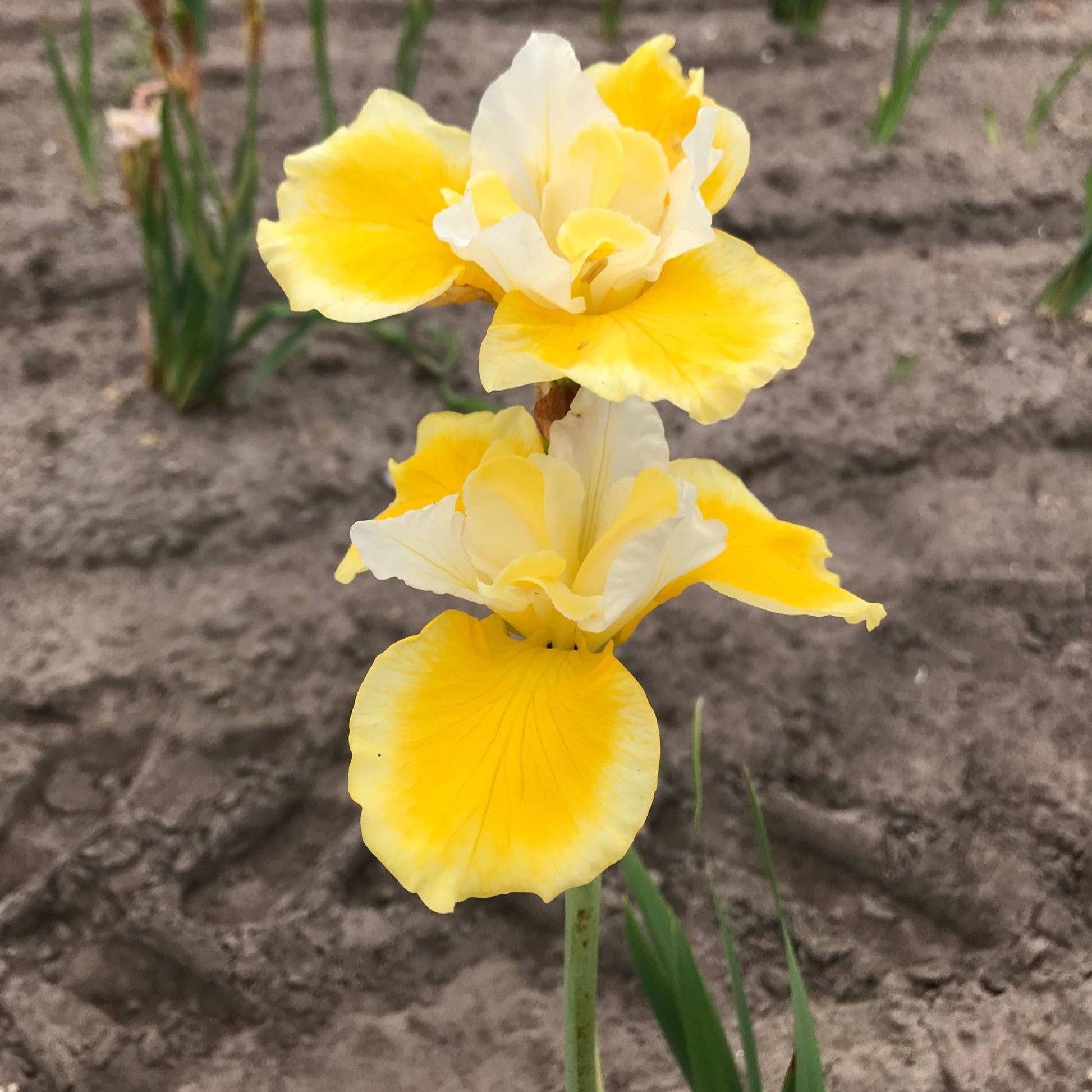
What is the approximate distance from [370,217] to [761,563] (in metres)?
0.35

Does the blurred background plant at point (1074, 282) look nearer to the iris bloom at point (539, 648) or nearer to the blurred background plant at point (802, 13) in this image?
the blurred background plant at point (802, 13)

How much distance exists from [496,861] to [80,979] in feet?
2.54

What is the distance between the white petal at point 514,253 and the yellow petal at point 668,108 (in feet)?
0.43

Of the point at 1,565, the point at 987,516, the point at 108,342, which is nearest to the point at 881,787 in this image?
the point at 987,516

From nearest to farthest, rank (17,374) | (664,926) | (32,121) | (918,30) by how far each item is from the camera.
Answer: (664,926) → (17,374) → (32,121) → (918,30)

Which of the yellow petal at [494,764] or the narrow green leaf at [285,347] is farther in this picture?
the narrow green leaf at [285,347]

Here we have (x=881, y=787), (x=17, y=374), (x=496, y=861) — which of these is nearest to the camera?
(x=496, y=861)

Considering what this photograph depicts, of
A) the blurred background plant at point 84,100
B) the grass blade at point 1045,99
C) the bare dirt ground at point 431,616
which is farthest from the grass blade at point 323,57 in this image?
the grass blade at point 1045,99

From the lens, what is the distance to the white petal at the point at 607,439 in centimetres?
61

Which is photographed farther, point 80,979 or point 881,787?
point 881,787

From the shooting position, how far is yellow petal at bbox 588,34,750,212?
58cm

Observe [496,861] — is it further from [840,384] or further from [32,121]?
[32,121]

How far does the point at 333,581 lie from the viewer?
1.39m

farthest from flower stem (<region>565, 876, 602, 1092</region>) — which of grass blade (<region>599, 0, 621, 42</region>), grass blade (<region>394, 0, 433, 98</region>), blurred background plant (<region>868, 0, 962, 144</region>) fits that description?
grass blade (<region>599, 0, 621, 42</region>)
